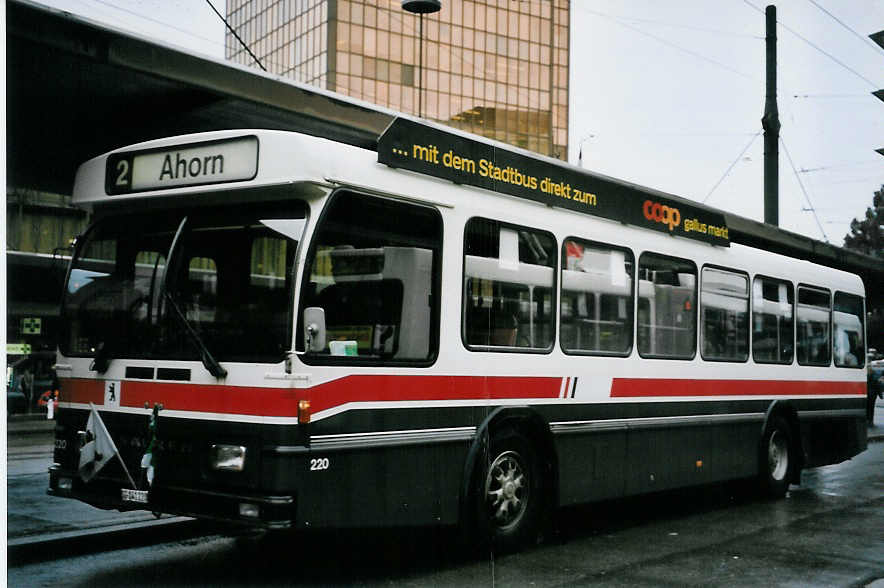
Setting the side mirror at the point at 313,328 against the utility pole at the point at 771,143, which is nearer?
the side mirror at the point at 313,328

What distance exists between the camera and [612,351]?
9.41 metres

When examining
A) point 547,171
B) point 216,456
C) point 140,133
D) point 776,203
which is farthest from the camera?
point 776,203

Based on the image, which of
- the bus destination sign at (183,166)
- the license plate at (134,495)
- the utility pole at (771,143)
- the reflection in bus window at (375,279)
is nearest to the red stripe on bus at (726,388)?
the reflection in bus window at (375,279)

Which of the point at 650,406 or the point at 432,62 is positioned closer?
the point at 650,406

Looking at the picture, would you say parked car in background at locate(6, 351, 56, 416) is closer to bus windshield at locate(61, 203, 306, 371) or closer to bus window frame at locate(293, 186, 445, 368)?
bus windshield at locate(61, 203, 306, 371)

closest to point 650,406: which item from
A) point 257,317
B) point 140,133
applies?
point 257,317

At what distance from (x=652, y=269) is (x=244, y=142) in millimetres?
4672

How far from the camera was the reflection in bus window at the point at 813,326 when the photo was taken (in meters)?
12.9

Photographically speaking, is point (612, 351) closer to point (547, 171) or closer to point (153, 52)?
point (547, 171)

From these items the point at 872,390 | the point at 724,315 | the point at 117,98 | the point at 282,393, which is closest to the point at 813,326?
the point at 724,315

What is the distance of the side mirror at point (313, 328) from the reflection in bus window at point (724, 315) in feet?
18.1

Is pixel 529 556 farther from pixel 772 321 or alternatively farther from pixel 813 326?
pixel 813 326

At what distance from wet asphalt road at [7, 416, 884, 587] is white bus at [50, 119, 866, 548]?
1.60 ft

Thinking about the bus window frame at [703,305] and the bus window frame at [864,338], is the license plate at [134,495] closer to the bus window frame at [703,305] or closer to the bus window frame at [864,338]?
the bus window frame at [703,305]
